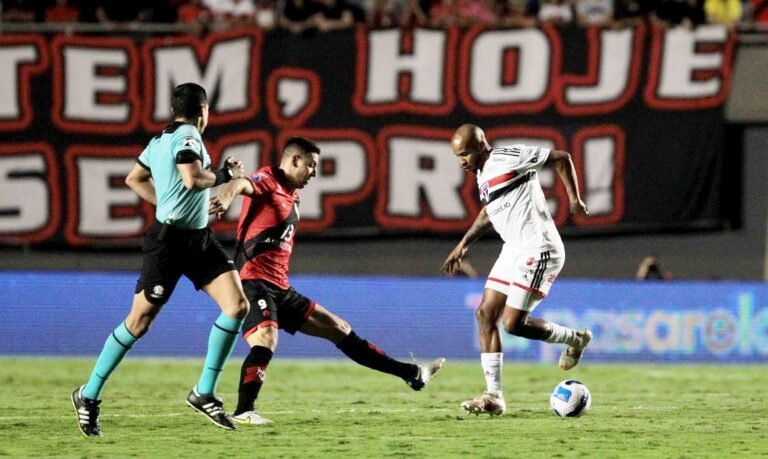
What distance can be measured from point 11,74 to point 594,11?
7.63m

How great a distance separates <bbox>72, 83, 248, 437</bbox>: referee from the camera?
8.09 metres

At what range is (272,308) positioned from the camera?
30.5 ft

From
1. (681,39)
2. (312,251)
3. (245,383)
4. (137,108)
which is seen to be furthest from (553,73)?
(245,383)

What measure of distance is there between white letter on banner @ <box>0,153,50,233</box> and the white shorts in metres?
9.01

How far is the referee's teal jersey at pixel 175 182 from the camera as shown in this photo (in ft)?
26.3

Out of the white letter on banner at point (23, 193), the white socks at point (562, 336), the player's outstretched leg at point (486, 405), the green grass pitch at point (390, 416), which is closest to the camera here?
the green grass pitch at point (390, 416)

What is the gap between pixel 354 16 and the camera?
57.3ft

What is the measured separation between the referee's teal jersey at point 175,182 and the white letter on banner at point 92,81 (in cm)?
903

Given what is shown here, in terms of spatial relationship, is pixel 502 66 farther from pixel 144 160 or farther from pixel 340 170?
pixel 144 160

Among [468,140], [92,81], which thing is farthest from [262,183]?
[92,81]

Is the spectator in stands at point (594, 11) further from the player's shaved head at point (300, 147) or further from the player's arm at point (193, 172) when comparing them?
the player's arm at point (193, 172)

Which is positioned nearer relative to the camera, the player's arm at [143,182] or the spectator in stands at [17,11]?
the player's arm at [143,182]

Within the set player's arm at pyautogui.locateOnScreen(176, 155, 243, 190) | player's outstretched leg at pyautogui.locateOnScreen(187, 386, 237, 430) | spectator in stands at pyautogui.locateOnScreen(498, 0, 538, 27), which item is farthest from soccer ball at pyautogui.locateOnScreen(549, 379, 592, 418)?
spectator in stands at pyautogui.locateOnScreen(498, 0, 538, 27)

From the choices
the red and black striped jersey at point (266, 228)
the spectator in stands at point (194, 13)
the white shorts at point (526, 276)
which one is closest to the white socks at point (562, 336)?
the white shorts at point (526, 276)
